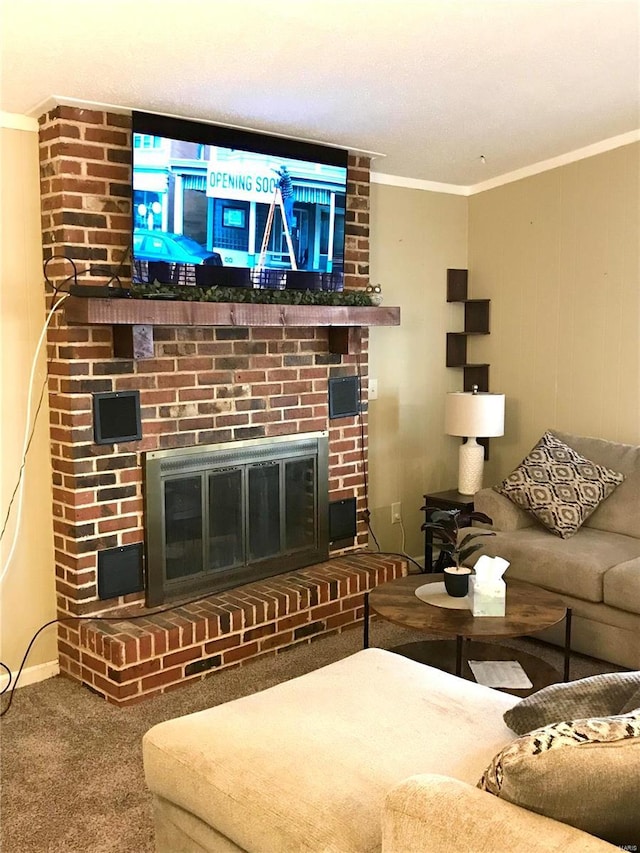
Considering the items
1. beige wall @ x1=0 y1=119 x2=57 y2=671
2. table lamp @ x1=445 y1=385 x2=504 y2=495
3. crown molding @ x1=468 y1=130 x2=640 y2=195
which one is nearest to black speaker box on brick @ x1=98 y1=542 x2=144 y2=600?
beige wall @ x1=0 y1=119 x2=57 y2=671

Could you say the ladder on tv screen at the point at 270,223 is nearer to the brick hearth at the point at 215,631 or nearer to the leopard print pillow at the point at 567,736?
the brick hearth at the point at 215,631

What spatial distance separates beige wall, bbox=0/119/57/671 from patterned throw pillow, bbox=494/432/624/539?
2.17 metres

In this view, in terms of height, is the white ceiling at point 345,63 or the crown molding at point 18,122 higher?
the white ceiling at point 345,63

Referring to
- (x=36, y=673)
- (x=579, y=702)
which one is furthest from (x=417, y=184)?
(x=579, y=702)

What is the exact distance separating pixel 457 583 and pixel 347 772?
55.3 inches

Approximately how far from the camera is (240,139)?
3.59m

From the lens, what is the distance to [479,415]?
14.5 ft

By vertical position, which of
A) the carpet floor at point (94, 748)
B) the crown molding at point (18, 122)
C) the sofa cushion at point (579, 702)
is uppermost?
the crown molding at point (18, 122)

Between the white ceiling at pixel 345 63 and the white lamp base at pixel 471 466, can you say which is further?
the white lamp base at pixel 471 466

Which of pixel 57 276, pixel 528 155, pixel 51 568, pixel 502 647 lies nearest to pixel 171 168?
pixel 57 276

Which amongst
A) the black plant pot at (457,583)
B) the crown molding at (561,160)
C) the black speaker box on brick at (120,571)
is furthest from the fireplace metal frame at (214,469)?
the crown molding at (561,160)

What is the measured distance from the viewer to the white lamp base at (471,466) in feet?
14.9

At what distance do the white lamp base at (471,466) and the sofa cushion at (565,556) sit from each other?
0.64 meters

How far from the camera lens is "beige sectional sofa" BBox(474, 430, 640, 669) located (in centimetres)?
336
